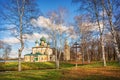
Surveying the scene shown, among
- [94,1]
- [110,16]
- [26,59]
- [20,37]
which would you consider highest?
[94,1]

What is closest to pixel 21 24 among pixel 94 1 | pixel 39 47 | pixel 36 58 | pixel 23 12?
pixel 23 12

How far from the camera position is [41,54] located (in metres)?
78.2

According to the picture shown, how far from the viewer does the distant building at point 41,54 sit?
77.1 metres

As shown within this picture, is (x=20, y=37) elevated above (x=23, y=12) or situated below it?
below

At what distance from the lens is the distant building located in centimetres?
7706

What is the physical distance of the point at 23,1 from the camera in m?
23.9

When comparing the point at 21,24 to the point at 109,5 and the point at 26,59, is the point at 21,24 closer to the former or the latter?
the point at 109,5

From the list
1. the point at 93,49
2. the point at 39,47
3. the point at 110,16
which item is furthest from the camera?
the point at 39,47

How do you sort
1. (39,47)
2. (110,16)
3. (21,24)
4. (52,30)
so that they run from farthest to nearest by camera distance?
(39,47) → (52,30) → (21,24) → (110,16)

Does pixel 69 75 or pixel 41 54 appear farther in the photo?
pixel 41 54

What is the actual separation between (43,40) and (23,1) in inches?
2598

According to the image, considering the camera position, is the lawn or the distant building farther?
the distant building

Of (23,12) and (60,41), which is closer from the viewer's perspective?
(23,12)

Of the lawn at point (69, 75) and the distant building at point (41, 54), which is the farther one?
the distant building at point (41, 54)
